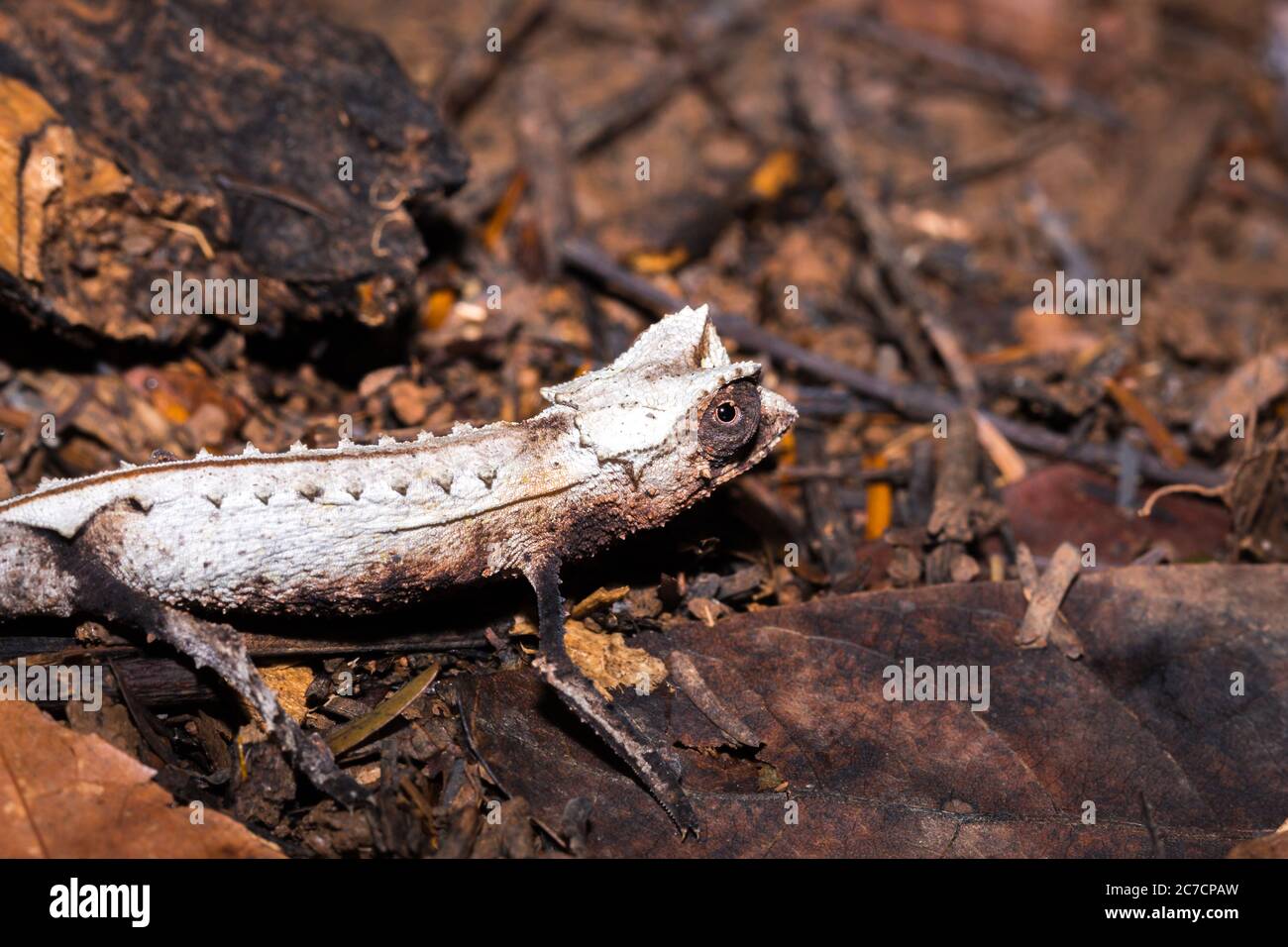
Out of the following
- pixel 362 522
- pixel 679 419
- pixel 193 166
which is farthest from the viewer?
pixel 193 166

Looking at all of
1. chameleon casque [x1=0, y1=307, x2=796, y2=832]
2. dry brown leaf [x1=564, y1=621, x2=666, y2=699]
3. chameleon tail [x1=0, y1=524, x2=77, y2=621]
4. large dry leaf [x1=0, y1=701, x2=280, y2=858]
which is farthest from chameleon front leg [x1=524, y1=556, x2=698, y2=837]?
chameleon tail [x1=0, y1=524, x2=77, y2=621]

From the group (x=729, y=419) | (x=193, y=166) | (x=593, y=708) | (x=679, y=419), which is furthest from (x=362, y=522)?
(x=193, y=166)

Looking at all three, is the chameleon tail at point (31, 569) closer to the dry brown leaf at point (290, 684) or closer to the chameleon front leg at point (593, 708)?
the dry brown leaf at point (290, 684)

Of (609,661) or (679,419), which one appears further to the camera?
(609,661)

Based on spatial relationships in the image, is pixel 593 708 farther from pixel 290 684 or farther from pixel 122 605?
pixel 122 605

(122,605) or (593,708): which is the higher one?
(122,605)

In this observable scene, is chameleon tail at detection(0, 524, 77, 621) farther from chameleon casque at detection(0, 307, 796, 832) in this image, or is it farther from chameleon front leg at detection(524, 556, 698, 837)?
chameleon front leg at detection(524, 556, 698, 837)

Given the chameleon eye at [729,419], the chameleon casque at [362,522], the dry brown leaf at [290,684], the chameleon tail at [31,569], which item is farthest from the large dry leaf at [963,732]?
the chameleon tail at [31,569]
